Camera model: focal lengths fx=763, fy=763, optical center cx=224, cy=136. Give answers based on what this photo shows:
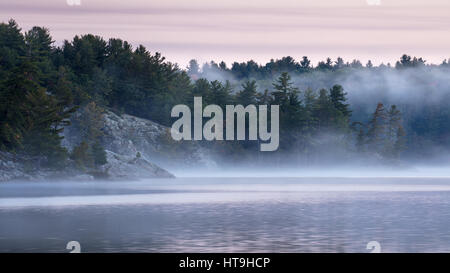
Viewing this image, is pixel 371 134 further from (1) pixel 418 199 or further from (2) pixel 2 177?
(1) pixel 418 199

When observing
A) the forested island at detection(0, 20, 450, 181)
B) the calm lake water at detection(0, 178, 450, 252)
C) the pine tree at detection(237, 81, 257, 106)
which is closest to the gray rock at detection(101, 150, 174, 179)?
the forested island at detection(0, 20, 450, 181)

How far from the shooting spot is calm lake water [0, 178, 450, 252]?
3297cm

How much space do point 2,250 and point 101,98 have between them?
10296cm

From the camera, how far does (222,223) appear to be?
42.2 metres

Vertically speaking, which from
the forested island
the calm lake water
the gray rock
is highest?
the forested island

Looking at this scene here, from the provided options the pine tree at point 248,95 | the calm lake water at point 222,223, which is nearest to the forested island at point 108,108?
the pine tree at point 248,95

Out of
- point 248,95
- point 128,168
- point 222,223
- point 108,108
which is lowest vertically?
point 222,223

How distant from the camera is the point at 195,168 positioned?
14200cm

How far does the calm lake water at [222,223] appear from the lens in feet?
108

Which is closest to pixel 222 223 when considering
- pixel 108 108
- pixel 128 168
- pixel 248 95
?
pixel 128 168

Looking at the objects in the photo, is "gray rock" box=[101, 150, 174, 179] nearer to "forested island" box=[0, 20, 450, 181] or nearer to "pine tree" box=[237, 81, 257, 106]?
"forested island" box=[0, 20, 450, 181]

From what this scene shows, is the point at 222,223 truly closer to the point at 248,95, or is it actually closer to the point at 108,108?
the point at 108,108
